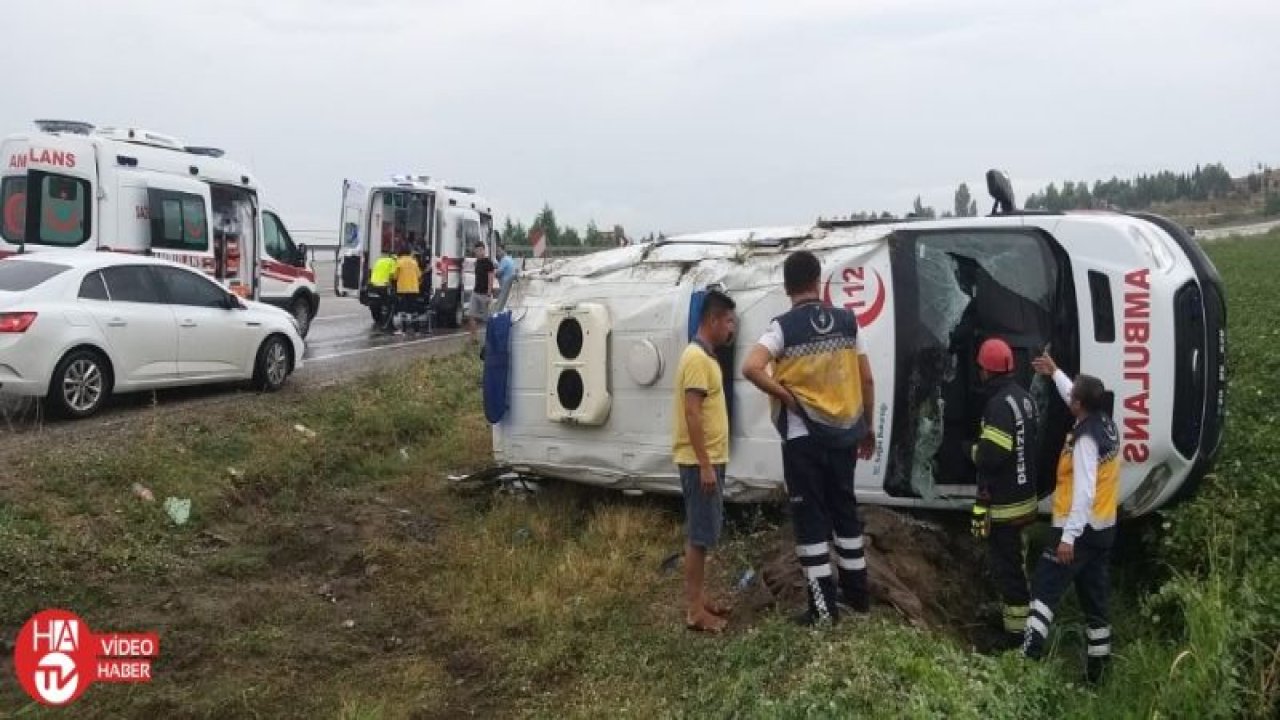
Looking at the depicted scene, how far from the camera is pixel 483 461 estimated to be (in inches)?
337

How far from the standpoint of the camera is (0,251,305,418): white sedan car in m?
7.98

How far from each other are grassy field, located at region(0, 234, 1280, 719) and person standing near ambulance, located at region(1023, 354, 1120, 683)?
18cm

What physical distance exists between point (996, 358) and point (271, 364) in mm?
7874

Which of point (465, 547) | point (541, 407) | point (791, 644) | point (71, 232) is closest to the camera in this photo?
point (791, 644)

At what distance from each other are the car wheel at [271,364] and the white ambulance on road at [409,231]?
7266 mm

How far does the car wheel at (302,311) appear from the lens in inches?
624

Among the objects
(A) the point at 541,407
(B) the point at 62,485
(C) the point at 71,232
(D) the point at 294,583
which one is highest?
(C) the point at 71,232

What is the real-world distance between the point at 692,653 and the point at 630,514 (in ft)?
7.03

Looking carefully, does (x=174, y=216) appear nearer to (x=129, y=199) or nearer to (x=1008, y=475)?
(x=129, y=199)

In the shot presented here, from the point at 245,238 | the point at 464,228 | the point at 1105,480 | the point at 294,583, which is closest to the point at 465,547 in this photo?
the point at 294,583

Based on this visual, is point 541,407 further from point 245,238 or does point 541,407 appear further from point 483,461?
point 245,238

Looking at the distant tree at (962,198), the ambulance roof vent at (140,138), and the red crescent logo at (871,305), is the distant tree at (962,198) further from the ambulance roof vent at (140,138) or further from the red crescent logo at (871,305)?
the ambulance roof vent at (140,138)

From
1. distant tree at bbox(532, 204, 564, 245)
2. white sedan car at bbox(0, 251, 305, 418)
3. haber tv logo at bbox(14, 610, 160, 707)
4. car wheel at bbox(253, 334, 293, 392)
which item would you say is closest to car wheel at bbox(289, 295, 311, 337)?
car wheel at bbox(253, 334, 293, 392)

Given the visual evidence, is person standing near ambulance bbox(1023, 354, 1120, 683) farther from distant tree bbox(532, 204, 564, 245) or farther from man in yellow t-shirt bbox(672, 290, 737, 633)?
distant tree bbox(532, 204, 564, 245)
